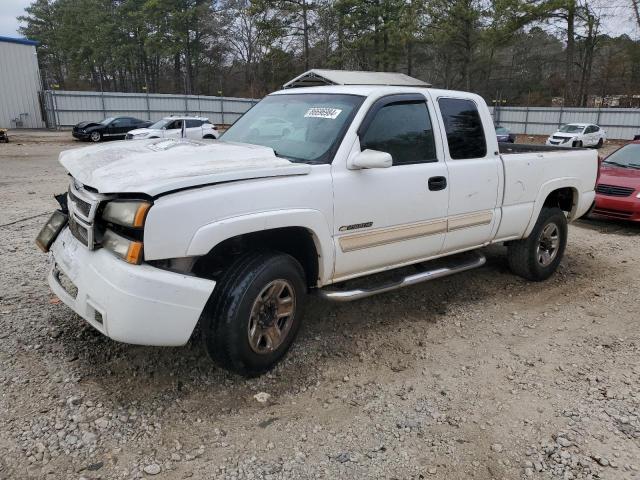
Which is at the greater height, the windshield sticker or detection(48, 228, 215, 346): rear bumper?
the windshield sticker

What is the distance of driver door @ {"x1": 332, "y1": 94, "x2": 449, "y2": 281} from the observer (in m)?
3.46

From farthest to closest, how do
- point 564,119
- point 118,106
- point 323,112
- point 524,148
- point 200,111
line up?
point 200,111
point 564,119
point 118,106
point 524,148
point 323,112

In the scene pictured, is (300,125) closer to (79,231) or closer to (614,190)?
(79,231)

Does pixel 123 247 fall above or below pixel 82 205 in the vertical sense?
below

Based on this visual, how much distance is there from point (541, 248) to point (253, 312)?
3605mm

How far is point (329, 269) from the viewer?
3.46 m

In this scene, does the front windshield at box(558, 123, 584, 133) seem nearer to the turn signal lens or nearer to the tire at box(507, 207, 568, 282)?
the tire at box(507, 207, 568, 282)

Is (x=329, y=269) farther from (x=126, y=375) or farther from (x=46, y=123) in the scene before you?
(x=46, y=123)

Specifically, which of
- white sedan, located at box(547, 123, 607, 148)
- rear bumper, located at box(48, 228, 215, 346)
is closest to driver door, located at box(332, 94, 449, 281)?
rear bumper, located at box(48, 228, 215, 346)

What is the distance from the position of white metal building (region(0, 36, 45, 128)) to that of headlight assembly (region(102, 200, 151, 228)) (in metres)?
34.0

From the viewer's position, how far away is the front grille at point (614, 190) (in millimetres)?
8055

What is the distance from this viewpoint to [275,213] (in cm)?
302

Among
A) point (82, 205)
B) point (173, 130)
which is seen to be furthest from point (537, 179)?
point (173, 130)

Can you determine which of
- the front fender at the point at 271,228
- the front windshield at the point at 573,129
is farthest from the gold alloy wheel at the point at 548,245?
the front windshield at the point at 573,129
